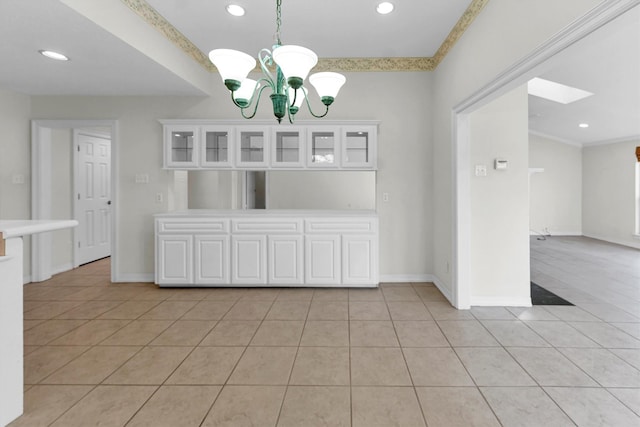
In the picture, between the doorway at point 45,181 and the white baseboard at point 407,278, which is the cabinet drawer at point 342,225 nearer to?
the white baseboard at point 407,278

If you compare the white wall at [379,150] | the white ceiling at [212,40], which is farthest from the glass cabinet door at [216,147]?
the white ceiling at [212,40]

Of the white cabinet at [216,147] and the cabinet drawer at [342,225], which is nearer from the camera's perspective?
the cabinet drawer at [342,225]

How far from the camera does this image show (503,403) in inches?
70.1

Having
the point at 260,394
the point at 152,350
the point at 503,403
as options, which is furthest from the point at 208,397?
the point at 503,403

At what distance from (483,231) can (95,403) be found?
3381mm

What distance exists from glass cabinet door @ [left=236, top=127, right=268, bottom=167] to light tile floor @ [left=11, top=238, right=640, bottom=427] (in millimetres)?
1581

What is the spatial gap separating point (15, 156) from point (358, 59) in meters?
4.43

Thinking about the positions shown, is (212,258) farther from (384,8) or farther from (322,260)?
(384,8)

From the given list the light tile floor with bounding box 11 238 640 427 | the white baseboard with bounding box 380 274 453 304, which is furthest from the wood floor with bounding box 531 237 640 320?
the white baseboard with bounding box 380 274 453 304

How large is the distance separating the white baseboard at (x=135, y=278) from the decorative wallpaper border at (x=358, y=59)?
2731mm

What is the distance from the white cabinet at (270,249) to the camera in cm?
379

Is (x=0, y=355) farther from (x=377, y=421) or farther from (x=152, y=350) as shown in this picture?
(x=377, y=421)

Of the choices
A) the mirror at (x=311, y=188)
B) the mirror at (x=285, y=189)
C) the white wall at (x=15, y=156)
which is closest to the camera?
the white wall at (x=15, y=156)

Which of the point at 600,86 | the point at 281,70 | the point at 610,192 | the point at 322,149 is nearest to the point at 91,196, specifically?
Result: the point at 322,149
